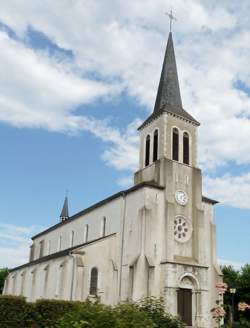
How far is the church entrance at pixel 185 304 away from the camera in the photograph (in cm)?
2966

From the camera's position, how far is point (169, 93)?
38.6 metres

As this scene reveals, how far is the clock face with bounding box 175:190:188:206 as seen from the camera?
1286 inches

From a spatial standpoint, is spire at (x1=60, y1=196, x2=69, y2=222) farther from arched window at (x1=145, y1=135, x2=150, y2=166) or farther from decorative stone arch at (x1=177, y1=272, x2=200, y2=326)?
decorative stone arch at (x1=177, y1=272, x2=200, y2=326)

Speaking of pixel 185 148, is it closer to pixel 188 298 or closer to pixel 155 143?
pixel 155 143

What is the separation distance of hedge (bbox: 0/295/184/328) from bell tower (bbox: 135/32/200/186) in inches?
600

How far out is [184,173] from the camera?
34.0m

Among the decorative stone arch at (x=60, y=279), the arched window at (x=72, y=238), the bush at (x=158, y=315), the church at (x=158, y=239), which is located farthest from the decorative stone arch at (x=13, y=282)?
the bush at (x=158, y=315)

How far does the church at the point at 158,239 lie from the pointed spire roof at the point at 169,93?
0.40ft

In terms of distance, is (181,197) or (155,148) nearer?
(181,197)

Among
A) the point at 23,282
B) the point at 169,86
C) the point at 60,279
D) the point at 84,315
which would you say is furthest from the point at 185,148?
the point at 84,315

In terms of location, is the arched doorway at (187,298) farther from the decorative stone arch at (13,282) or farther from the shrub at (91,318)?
the decorative stone arch at (13,282)

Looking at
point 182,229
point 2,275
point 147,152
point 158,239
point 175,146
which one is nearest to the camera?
point 158,239

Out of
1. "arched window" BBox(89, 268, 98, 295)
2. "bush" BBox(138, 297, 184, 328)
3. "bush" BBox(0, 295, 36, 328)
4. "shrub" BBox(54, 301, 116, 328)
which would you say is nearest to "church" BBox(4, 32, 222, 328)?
"arched window" BBox(89, 268, 98, 295)

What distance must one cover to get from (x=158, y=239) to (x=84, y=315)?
21019 millimetres
